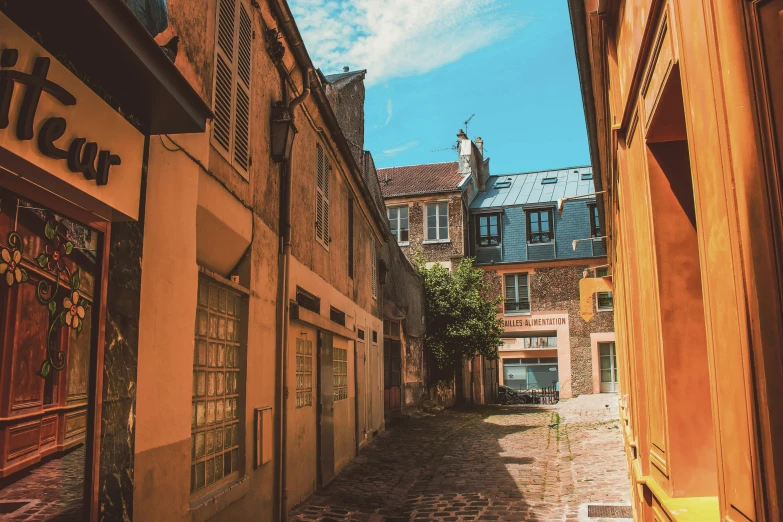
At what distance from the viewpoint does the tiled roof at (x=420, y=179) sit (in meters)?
28.5

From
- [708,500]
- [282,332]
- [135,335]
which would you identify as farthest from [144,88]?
[282,332]

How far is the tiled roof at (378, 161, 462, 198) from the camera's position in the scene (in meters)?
28.5

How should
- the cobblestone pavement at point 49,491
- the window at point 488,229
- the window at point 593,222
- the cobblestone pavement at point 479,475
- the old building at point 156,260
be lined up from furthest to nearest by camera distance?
the window at point 488,229 < the window at point 593,222 < the cobblestone pavement at point 479,475 < the old building at point 156,260 < the cobblestone pavement at point 49,491

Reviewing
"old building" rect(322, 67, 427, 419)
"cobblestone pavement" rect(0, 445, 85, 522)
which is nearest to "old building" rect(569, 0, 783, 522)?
"cobblestone pavement" rect(0, 445, 85, 522)

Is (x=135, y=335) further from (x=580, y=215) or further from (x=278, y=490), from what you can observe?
(x=580, y=215)

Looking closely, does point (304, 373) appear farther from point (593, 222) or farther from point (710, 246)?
point (593, 222)

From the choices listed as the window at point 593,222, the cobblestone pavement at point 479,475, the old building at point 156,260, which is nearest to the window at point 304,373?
the old building at point 156,260

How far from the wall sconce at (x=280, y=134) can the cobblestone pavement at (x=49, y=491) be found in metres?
4.37

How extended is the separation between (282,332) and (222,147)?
2461 millimetres

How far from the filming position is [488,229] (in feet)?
96.2

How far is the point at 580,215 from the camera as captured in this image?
2816cm

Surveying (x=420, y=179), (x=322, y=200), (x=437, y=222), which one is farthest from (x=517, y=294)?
(x=322, y=200)

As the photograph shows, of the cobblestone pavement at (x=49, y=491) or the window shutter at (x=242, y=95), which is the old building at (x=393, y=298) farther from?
the cobblestone pavement at (x=49, y=491)

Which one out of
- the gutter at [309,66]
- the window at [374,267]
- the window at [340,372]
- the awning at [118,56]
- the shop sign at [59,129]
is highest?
the gutter at [309,66]
